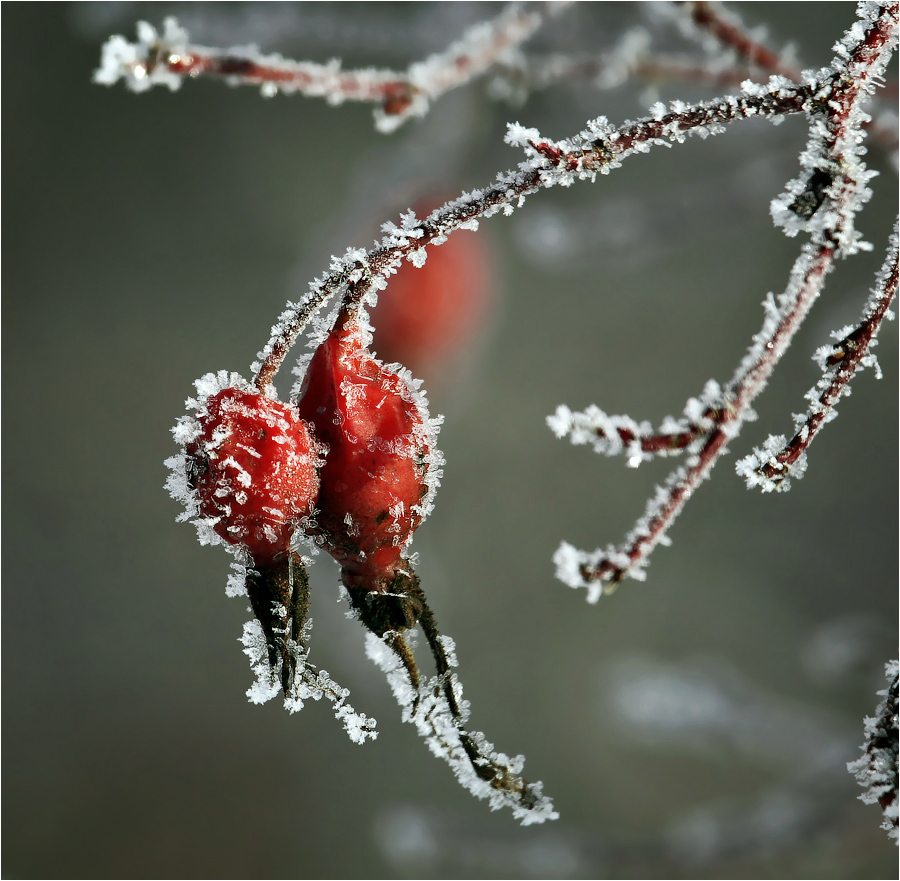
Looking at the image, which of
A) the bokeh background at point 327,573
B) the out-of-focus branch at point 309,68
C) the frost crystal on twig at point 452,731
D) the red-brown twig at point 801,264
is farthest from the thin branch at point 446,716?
the bokeh background at point 327,573

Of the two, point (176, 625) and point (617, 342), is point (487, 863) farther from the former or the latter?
point (617, 342)

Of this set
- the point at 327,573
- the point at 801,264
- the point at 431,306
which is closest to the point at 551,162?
the point at 801,264

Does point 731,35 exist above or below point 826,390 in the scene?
above

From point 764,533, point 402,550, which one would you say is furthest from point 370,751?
point 402,550

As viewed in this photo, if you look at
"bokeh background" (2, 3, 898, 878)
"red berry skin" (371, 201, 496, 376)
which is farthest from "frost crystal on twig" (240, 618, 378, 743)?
"bokeh background" (2, 3, 898, 878)

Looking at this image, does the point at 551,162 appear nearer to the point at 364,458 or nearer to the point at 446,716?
the point at 364,458

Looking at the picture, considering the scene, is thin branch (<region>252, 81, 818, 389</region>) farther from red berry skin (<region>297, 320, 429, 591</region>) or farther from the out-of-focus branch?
the out-of-focus branch

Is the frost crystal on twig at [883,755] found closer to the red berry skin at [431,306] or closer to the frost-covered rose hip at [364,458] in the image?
the frost-covered rose hip at [364,458]

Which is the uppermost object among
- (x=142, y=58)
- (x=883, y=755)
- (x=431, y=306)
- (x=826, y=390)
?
(x=431, y=306)
